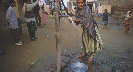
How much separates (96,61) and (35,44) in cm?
305

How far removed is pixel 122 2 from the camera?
17.9 metres

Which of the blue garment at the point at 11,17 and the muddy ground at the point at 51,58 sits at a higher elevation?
the blue garment at the point at 11,17

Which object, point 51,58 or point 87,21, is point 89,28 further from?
point 51,58

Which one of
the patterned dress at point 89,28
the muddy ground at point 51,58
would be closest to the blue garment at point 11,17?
the muddy ground at point 51,58

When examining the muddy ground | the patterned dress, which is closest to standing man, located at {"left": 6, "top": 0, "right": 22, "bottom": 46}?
the muddy ground

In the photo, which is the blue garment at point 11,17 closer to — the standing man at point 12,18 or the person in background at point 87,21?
the standing man at point 12,18

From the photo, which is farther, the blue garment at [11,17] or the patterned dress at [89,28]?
the blue garment at [11,17]

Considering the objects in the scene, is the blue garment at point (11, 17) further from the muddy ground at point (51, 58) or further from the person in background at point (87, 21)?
the person in background at point (87, 21)

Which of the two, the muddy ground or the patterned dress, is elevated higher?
the patterned dress

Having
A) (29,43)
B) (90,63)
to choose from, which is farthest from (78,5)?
(29,43)

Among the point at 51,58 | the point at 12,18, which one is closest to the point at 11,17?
the point at 12,18

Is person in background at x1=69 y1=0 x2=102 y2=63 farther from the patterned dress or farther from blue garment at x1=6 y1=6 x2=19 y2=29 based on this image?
blue garment at x1=6 y1=6 x2=19 y2=29

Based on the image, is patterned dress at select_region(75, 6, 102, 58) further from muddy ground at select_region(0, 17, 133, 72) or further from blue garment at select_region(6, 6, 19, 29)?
blue garment at select_region(6, 6, 19, 29)

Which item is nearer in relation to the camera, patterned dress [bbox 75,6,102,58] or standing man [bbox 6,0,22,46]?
patterned dress [bbox 75,6,102,58]
